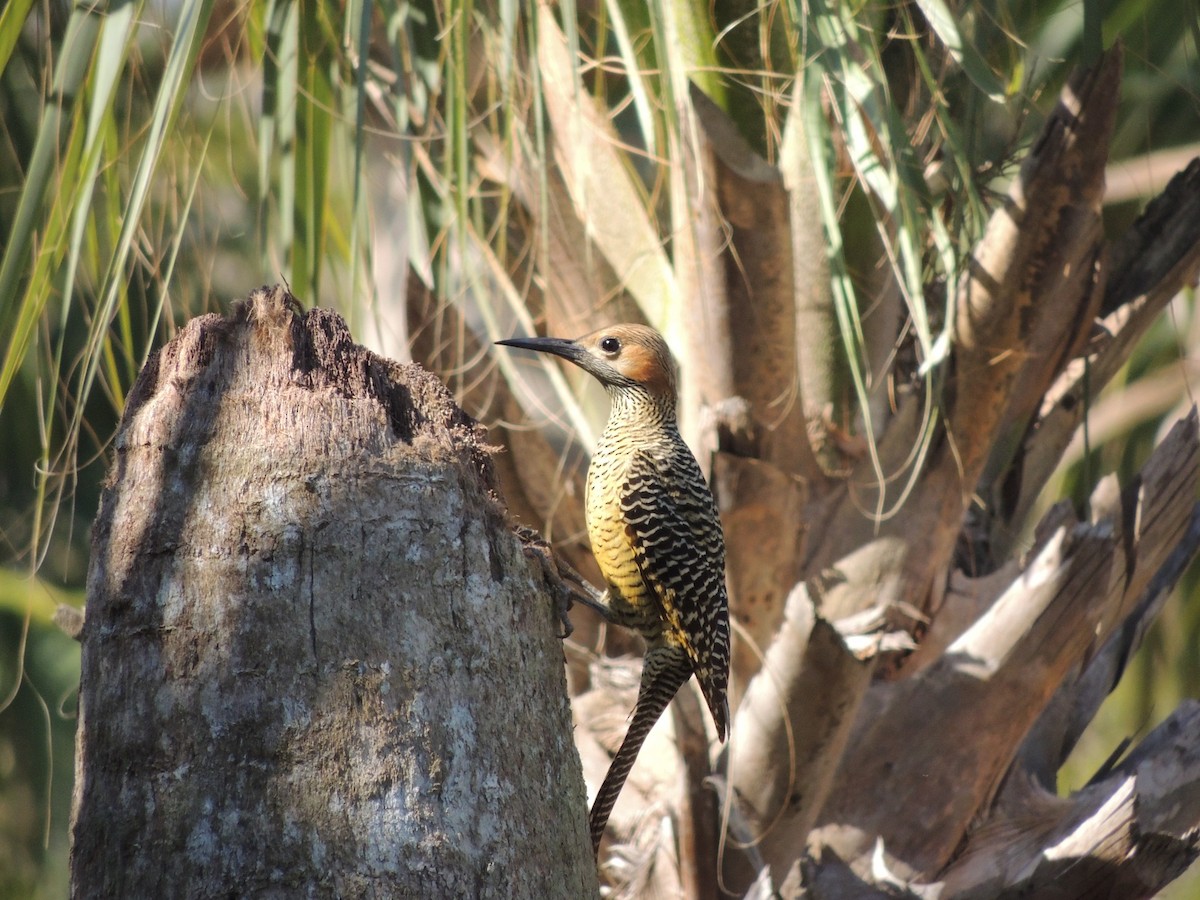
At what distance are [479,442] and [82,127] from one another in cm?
117

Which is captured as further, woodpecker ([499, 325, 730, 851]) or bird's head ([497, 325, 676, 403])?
bird's head ([497, 325, 676, 403])

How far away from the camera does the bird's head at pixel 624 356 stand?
399cm

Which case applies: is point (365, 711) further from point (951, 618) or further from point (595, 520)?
point (951, 618)

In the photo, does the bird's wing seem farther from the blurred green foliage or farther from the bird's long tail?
the blurred green foliage

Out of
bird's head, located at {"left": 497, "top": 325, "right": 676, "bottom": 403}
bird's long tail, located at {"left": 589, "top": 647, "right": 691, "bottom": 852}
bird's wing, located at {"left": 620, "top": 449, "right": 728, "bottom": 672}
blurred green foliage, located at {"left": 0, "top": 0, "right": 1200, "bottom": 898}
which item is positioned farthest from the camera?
bird's head, located at {"left": 497, "top": 325, "right": 676, "bottom": 403}

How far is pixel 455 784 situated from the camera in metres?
1.89

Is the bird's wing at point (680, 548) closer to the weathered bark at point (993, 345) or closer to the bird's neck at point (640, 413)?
the bird's neck at point (640, 413)

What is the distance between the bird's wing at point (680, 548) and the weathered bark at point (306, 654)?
1428 mm

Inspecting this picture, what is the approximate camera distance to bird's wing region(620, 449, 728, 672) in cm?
362

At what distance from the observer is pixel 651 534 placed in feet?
12.2

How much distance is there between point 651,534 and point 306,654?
1.91 meters

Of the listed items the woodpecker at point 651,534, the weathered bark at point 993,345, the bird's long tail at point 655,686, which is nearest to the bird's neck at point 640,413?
the woodpecker at point 651,534

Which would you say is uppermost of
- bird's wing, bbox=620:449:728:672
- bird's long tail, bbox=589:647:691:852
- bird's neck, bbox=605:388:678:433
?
bird's neck, bbox=605:388:678:433

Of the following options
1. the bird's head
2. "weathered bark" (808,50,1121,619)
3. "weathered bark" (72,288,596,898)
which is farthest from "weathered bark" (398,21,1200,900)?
"weathered bark" (72,288,596,898)
